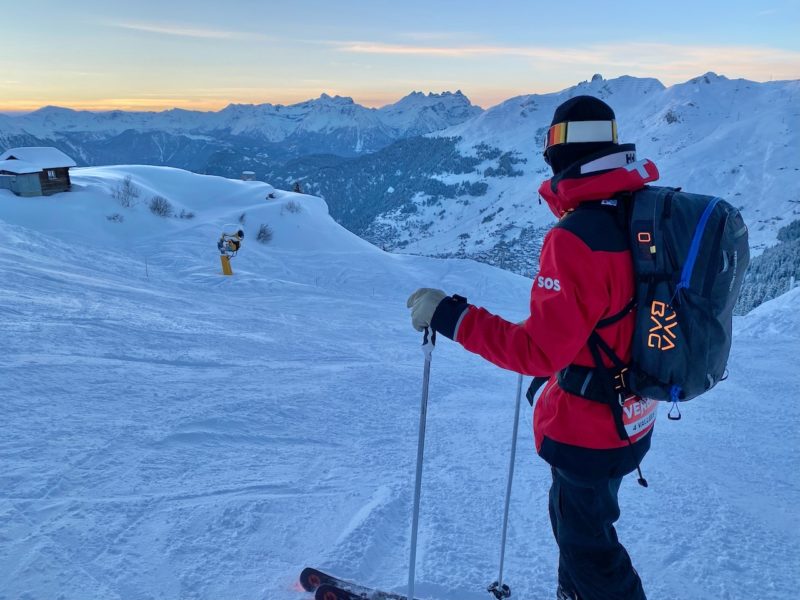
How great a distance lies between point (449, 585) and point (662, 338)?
197cm

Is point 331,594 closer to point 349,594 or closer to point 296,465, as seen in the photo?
point 349,594

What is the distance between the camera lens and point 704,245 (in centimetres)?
201

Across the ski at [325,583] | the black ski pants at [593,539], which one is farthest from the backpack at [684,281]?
the ski at [325,583]

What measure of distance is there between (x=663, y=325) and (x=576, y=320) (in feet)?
1.06

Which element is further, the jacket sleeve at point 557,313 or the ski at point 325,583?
the ski at point 325,583

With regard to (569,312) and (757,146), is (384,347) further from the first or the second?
(757,146)

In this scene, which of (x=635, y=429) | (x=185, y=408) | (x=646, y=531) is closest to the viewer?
(x=635, y=429)

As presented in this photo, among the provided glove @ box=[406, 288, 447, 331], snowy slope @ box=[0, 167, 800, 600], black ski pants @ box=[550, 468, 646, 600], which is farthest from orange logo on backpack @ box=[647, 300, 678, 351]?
snowy slope @ box=[0, 167, 800, 600]

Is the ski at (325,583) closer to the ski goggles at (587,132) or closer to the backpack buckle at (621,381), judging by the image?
the backpack buckle at (621,381)

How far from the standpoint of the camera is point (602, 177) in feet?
7.13

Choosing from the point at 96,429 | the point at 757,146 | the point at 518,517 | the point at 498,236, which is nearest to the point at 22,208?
the point at 96,429

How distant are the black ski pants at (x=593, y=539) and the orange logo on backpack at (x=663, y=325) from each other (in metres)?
0.69

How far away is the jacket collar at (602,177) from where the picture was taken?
85.4 inches

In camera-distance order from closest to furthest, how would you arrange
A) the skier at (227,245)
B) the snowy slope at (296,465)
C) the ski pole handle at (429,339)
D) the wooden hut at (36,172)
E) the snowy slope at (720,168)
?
the ski pole handle at (429,339) < the snowy slope at (296,465) < the skier at (227,245) < the wooden hut at (36,172) < the snowy slope at (720,168)
